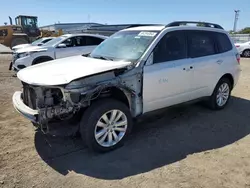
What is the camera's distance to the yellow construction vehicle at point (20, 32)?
2108cm

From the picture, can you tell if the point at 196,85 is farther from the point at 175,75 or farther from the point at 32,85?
the point at 32,85

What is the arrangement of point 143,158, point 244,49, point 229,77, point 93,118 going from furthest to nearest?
point 244,49 → point 229,77 → point 143,158 → point 93,118

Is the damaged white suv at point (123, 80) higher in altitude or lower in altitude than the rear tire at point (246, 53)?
higher

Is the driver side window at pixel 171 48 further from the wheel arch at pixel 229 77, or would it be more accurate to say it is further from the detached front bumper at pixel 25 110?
the detached front bumper at pixel 25 110

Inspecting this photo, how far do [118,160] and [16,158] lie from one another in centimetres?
145

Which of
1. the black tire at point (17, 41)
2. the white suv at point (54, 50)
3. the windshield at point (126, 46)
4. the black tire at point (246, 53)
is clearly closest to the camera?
the windshield at point (126, 46)

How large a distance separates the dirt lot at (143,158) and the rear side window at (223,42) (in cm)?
157

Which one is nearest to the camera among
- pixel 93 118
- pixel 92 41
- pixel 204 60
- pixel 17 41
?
pixel 93 118

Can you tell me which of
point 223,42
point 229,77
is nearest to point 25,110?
point 223,42

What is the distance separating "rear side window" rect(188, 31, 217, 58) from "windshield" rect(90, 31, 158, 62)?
86 centimetres

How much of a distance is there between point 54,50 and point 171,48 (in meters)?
6.33

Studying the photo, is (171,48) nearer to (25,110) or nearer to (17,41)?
(25,110)

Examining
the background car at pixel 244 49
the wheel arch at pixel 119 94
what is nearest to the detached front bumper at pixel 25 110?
the wheel arch at pixel 119 94

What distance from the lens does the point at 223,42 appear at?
5184 mm
